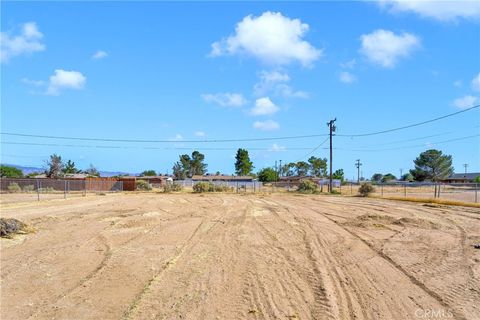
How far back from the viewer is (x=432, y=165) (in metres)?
128

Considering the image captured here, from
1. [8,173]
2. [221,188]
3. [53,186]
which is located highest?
[8,173]

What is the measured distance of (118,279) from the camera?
10250 mm

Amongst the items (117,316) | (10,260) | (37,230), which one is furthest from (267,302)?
(37,230)

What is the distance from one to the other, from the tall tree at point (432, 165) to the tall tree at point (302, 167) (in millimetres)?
33747

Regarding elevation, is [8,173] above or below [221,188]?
above

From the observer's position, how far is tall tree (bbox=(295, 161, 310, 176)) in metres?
154

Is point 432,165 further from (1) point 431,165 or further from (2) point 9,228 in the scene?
(2) point 9,228

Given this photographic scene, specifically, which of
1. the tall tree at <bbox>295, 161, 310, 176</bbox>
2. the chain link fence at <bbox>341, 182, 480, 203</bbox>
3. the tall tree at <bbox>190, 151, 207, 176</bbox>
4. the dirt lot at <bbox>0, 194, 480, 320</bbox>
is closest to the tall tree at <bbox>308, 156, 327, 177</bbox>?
the tall tree at <bbox>295, 161, 310, 176</bbox>

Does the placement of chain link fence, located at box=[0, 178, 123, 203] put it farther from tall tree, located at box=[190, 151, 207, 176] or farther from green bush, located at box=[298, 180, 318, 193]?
tall tree, located at box=[190, 151, 207, 176]

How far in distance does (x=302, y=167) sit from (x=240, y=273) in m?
146

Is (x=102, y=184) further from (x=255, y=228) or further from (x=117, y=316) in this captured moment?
(x=117, y=316)

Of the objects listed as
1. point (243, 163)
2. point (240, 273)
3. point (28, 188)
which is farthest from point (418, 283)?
point (243, 163)

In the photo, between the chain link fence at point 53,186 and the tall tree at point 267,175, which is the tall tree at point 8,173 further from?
the tall tree at point 267,175

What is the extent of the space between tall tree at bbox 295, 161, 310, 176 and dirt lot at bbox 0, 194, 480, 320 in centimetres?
13553
